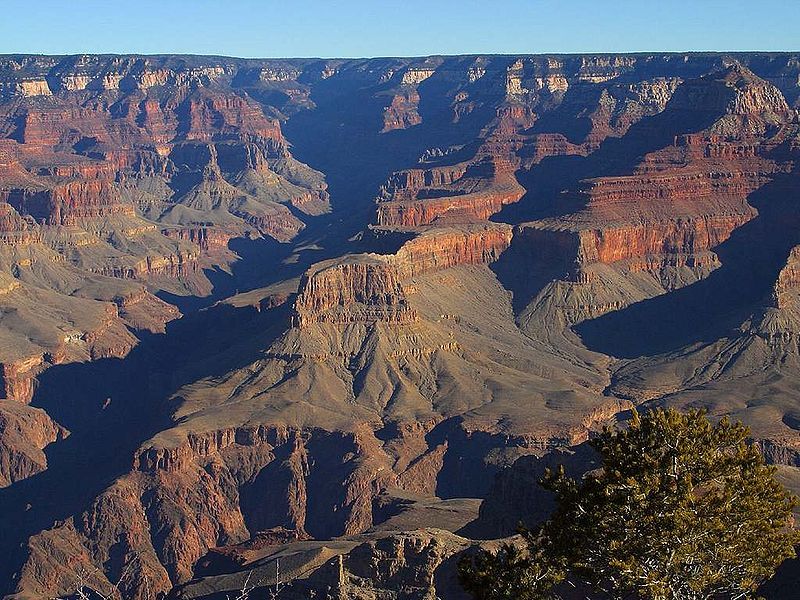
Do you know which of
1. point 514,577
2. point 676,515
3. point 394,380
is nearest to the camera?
point 676,515

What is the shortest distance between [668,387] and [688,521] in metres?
102

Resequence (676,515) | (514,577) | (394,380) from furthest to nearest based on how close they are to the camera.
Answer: (394,380) < (514,577) < (676,515)

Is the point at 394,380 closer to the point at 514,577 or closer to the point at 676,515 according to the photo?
the point at 514,577

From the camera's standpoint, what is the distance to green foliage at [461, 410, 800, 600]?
103 feet

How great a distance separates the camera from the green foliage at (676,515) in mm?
31312

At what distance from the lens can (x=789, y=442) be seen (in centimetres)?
10975

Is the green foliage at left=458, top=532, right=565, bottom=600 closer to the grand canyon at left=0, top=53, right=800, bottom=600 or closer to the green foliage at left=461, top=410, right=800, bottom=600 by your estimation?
the green foliage at left=461, top=410, right=800, bottom=600

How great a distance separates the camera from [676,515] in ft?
101

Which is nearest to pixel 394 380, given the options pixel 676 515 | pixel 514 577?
pixel 514 577

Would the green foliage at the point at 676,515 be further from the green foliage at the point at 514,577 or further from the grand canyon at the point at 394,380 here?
the grand canyon at the point at 394,380

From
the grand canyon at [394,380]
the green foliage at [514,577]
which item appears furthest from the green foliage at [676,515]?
the grand canyon at [394,380]

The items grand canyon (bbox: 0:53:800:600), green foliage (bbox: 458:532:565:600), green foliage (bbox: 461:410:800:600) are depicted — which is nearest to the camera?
green foliage (bbox: 461:410:800:600)

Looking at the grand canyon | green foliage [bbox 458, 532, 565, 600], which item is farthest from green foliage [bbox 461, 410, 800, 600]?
the grand canyon

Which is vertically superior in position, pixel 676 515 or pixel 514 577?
pixel 676 515
